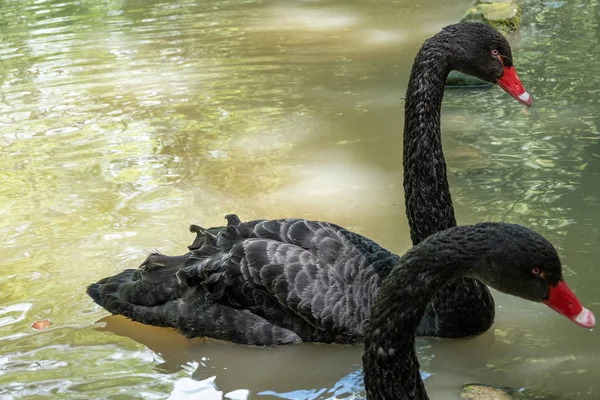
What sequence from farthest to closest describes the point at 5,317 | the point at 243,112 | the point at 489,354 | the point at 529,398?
the point at 243,112 → the point at 5,317 → the point at 489,354 → the point at 529,398

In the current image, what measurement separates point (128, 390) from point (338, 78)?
4.89 m

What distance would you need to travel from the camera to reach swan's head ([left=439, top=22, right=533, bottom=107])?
12.2ft

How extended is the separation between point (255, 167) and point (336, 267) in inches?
88.4

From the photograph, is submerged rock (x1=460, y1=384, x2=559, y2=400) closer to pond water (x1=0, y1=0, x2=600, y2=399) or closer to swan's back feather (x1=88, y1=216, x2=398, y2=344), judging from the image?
pond water (x1=0, y1=0, x2=600, y2=399)

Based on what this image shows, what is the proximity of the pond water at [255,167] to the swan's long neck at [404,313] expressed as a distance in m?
0.82

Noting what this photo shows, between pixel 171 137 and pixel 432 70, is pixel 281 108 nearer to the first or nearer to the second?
pixel 171 137

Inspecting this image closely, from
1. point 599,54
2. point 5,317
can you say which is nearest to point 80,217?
point 5,317

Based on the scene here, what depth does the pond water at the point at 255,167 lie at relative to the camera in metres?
3.63

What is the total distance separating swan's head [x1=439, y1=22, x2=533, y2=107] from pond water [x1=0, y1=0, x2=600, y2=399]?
3.81 ft

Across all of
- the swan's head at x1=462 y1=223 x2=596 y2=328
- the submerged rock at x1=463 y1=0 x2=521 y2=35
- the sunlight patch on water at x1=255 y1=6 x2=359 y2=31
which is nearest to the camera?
the swan's head at x1=462 y1=223 x2=596 y2=328

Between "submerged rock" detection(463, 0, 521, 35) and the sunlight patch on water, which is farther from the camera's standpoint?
the sunlight patch on water

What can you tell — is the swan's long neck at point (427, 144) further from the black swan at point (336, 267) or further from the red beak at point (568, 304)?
the red beak at point (568, 304)

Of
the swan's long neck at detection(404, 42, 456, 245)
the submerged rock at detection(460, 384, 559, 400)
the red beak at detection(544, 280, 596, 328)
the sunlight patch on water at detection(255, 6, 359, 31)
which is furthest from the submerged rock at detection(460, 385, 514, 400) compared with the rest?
the sunlight patch on water at detection(255, 6, 359, 31)

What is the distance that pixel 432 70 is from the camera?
12.0 feet
